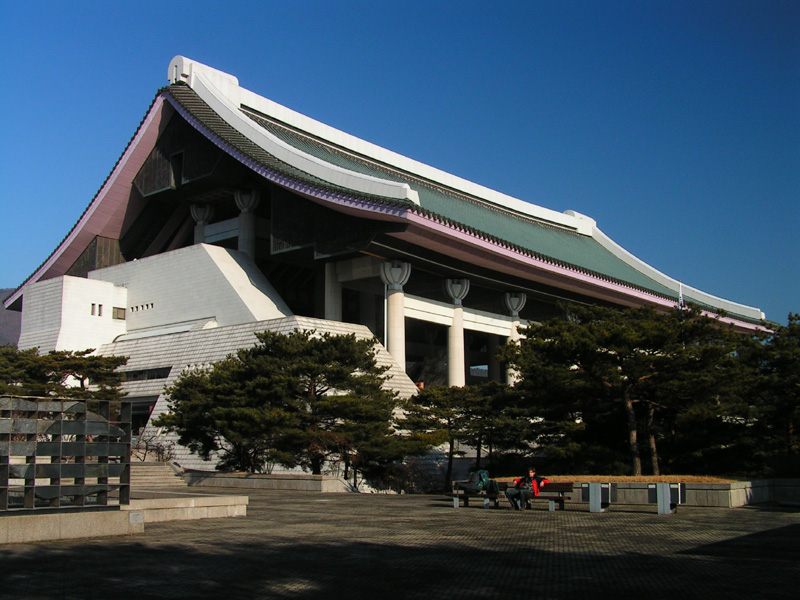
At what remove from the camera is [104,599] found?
6121mm

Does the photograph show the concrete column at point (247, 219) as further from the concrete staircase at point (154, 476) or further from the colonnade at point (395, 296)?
the concrete staircase at point (154, 476)

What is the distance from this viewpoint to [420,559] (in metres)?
8.02

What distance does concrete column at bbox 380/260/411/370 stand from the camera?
25.7 metres

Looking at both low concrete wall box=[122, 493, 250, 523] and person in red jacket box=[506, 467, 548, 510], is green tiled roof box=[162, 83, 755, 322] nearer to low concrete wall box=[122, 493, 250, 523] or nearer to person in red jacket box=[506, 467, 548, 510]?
person in red jacket box=[506, 467, 548, 510]

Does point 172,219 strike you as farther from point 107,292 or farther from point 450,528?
point 450,528

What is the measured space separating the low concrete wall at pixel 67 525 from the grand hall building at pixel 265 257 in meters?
13.3

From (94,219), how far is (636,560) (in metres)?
28.6

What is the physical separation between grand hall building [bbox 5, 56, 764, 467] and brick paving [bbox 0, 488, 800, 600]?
42.1ft

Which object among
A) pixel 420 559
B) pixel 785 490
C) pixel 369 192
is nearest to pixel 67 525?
pixel 420 559

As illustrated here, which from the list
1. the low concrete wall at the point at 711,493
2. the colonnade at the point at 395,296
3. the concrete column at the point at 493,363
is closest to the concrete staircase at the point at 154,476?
the colonnade at the point at 395,296

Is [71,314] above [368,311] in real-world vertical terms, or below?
below

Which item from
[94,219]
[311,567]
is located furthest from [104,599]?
[94,219]

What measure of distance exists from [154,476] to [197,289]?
354 inches

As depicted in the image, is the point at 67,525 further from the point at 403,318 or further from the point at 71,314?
the point at 71,314
